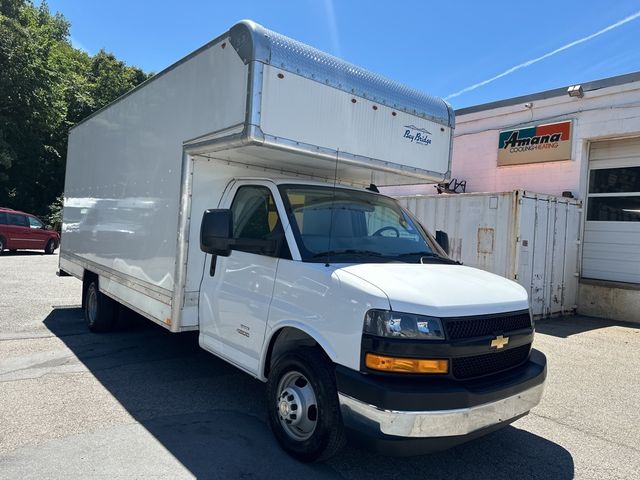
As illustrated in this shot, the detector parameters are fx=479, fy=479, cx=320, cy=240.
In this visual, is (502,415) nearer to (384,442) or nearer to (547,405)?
(384,442)

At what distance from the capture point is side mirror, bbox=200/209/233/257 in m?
3.87

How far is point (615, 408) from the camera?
518 centimetres

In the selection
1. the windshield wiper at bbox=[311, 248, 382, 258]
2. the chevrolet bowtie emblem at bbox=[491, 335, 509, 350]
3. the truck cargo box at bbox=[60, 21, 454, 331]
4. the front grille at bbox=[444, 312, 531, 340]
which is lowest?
the chevrolet bowtie emblem at bbox=[491, 335, 509, 350]

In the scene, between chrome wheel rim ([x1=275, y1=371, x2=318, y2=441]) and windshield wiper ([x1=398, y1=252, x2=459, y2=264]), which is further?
windshield wiper ([x1=398, y1=252, x2=459, y2=264])

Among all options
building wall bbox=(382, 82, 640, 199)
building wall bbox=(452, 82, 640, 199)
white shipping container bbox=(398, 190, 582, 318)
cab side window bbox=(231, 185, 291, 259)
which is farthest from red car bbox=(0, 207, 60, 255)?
cab side window bbox=(231, 185, 291, 259)

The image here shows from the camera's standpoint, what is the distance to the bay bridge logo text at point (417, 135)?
4980mm

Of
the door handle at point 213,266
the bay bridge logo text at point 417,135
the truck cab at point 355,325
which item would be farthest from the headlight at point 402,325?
the bay bridge logo text at point 417,135

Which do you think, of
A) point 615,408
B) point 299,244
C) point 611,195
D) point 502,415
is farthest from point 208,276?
point 611,195

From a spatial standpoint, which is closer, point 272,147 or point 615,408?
point 272,147

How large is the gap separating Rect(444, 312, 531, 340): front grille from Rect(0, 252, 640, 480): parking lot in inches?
42.5

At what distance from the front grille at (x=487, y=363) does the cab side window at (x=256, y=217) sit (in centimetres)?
149

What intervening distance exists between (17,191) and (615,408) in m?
34.0

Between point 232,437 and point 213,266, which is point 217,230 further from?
point 232,437

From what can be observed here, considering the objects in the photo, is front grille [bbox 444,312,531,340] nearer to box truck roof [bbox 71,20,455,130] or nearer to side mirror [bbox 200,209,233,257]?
side mirror [bbox 200,209,233,257]
